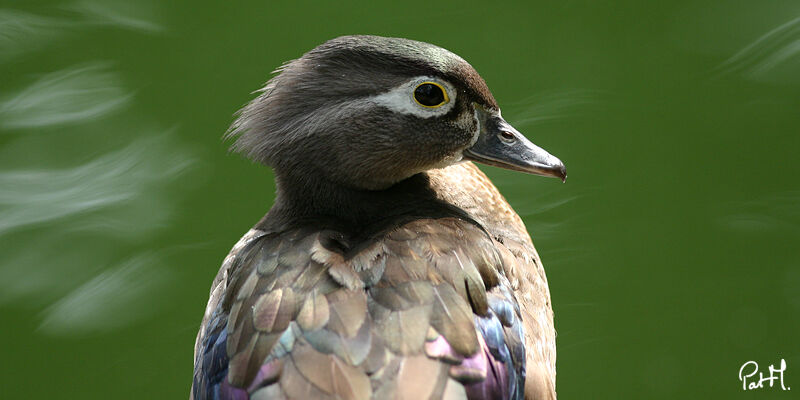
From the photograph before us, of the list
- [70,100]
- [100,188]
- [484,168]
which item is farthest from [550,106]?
[70,100]

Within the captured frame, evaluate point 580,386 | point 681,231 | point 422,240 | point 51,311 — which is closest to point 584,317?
point 580,386

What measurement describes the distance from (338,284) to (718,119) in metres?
2.28

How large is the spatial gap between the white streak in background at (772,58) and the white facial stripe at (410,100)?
2.00 metres

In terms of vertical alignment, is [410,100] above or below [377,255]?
above

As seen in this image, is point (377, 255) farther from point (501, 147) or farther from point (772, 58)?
point (772, 58)

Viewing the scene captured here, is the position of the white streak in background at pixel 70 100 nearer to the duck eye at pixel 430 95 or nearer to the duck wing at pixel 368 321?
the duck wing at pixel 368 321

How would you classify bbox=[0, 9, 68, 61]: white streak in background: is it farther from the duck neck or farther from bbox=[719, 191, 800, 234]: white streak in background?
bbox=[719, 191, 800, 234]: white streak in background

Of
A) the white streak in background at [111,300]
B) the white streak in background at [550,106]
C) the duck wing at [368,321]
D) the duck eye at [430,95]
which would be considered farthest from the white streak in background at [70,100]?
the duck eye at [430,95]

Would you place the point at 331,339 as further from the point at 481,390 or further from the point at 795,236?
the point at 795,236

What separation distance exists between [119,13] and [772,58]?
2.84 m

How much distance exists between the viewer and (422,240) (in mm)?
2129

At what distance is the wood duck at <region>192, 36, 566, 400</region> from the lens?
6.09ft

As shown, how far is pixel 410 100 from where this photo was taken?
221 centimetres


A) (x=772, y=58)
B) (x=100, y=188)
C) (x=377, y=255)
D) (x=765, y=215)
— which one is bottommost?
(x=765, y=215)
